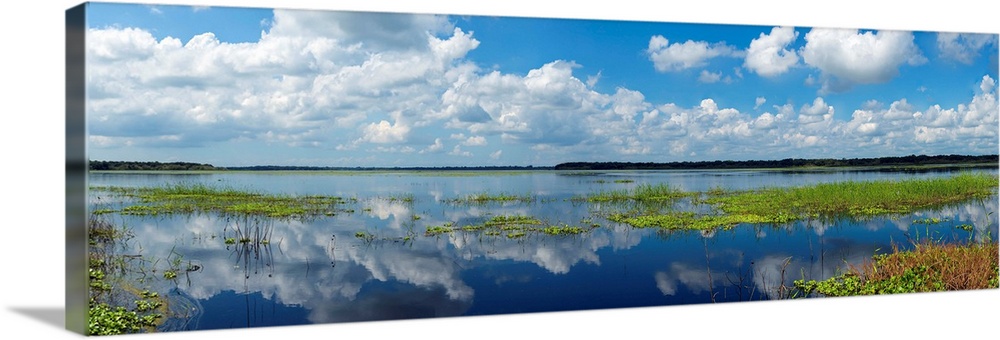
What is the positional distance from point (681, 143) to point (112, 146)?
16.3 feet

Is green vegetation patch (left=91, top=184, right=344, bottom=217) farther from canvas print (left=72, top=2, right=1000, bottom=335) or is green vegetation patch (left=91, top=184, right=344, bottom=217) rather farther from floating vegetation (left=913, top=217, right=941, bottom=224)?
floating vegetation (left=913, top=217, right=941, bottom=224)

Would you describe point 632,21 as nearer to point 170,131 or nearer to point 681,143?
point 681,143

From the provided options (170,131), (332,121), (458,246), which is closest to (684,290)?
(458,246)

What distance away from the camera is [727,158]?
8203 mm

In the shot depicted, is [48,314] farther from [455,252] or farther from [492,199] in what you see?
[492,199]

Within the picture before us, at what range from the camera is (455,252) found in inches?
290

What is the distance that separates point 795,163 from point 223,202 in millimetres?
5497

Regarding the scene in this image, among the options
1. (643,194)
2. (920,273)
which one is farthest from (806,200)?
(643,194)

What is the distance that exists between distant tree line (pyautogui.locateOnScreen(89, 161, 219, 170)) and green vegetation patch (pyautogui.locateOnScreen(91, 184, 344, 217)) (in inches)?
6.2

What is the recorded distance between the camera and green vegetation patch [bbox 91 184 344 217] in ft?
22.5

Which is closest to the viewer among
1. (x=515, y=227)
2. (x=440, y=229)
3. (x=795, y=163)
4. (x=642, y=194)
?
(x=440, y=229)

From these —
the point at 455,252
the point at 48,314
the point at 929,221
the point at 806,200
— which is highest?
the point at 806,200

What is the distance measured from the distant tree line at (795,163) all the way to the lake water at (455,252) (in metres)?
0.10

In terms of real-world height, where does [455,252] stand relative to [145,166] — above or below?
below
